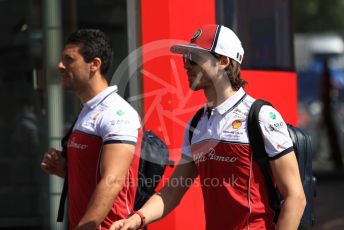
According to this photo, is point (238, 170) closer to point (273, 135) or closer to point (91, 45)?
point (273, 135)

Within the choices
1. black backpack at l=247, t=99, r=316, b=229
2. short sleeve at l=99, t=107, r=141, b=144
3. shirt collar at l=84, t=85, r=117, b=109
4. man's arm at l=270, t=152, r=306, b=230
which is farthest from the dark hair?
man's arm at l=270, t=152, r=306, b=230

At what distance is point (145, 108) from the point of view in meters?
6.67

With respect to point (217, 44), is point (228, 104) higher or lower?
lower

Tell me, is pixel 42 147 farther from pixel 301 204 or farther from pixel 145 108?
pixel 301 204

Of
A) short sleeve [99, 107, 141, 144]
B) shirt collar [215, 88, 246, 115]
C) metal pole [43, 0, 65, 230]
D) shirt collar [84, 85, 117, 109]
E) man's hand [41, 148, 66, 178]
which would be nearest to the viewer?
shirt collar [215, 88, 246, 115]

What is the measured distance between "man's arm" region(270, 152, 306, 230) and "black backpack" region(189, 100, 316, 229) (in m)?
0.07

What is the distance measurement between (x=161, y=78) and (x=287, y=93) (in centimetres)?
168

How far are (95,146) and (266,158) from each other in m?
0.89

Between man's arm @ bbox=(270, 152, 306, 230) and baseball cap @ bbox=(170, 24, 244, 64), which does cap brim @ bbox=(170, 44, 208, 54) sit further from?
man's arm @ bbox=(270, 152, 306, 230)

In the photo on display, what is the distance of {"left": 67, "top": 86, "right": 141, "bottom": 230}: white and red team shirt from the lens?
419cm

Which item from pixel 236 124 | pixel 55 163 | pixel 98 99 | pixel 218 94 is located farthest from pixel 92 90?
pixel 236 124

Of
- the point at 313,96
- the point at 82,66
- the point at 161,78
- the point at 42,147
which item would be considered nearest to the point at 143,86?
the point at 161,78

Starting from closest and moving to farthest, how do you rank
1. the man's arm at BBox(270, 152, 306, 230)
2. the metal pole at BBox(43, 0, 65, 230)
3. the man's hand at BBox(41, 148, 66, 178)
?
the man's arm at BBox(270, 152, 306, 230), the man's hand at BBox(41, 148, 66, 178), the metal pole at BBox(43, 0, 65, 230)

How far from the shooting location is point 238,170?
388cm
